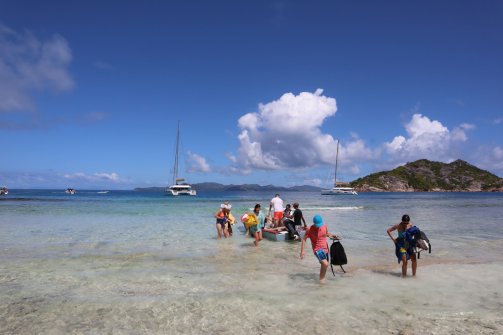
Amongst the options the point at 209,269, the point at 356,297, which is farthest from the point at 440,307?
the point at 209,269

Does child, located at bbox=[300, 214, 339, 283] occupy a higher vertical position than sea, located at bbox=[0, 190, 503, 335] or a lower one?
higher

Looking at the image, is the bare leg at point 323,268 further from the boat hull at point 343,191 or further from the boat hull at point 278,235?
the boat hull at point 343,191

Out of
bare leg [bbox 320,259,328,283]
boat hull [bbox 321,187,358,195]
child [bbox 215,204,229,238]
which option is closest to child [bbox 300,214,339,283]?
bare leg [bbox 320,259,328,283]

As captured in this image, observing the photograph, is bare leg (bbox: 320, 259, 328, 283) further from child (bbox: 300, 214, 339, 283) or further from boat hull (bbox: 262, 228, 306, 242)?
boat hull (bbox: 262, 228, 306, 242)

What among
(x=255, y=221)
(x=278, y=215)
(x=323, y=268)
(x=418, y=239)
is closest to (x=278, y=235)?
(x=255, y=221)

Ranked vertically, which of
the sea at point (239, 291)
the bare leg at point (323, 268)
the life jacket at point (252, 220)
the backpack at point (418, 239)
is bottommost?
the sea at point (239, 291)

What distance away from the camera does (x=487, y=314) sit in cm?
726

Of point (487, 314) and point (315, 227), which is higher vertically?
point (315, 227)

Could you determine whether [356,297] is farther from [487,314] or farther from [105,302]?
[105,302]

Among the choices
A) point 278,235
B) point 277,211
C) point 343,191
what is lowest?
point 278,235

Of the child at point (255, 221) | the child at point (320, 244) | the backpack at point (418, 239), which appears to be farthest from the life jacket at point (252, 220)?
the backpack at point (418, 239)

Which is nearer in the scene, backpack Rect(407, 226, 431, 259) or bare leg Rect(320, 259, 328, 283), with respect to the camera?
bare leg Rect(320, 259, 328, 283)

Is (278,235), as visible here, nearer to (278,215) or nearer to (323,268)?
(278,215)

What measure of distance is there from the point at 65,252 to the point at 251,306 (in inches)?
397
